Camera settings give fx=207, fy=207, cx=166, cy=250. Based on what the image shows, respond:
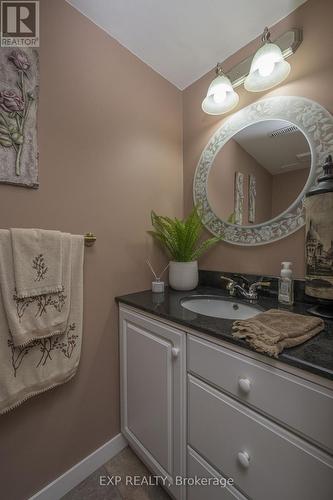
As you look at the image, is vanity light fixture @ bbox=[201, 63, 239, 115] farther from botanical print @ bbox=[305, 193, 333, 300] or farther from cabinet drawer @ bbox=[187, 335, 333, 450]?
cabinet drawer @ bbox=[187, 335, 333, 450]

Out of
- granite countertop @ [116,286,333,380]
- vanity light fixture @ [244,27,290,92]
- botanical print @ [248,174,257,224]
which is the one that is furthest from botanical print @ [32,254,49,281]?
vanity light fixture @ [244,27,290,92]

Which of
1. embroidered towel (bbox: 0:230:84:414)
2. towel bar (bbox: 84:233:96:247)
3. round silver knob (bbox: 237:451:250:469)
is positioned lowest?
Result: round silver knob (bbox: 237:451:250:469)

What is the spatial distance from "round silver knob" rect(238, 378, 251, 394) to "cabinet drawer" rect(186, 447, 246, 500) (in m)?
0.34

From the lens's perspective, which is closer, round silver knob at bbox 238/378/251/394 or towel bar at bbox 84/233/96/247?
round silver knob at bbox 238/378/251/394

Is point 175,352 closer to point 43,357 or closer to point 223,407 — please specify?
point 223,407

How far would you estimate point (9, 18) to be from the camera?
0.81m

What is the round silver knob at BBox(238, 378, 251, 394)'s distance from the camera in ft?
1.93

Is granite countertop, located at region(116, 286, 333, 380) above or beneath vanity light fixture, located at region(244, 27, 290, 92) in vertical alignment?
beneath

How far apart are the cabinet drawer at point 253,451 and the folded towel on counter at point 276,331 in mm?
215

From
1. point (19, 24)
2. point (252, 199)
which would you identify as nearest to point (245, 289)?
point (252, 199)

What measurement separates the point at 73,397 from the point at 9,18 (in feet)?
5.31

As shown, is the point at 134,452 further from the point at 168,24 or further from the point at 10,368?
the point at 168,24

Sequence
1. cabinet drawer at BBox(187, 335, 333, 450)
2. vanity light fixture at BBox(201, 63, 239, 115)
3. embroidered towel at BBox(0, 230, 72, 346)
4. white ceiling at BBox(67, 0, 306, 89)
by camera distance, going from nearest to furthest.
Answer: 1. cabinet drawer at BBox(187, 335, 333, 450)
2. embroidered towel at BBox(0, 230, 72, 346)
3. white ceiling at BBox(67, 0, 306, 89)
4. vanity light fixture at BBox(201, 63, 239, 115)

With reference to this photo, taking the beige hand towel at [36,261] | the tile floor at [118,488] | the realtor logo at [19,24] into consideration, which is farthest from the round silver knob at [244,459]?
the realtor logo at [19,24]
